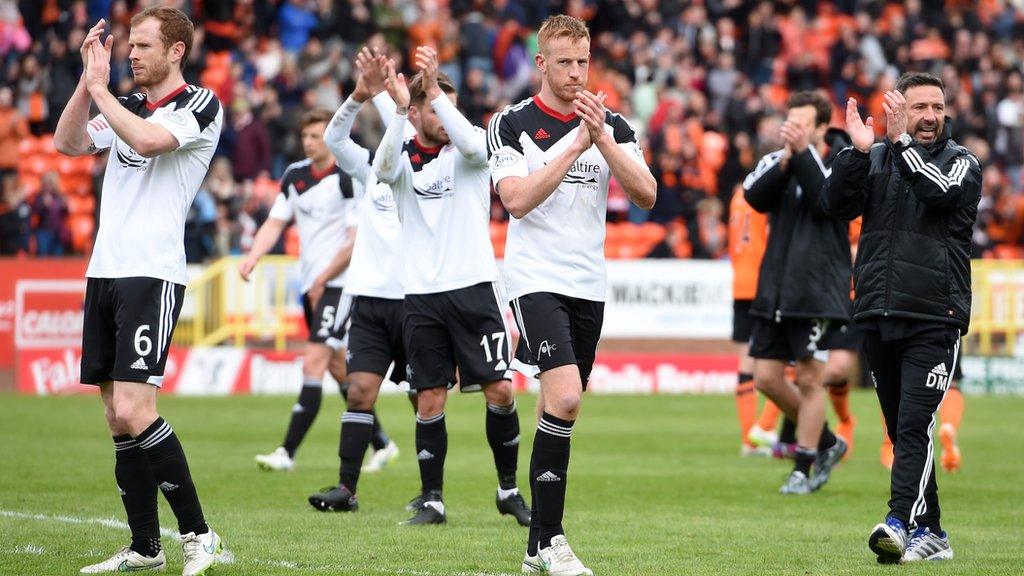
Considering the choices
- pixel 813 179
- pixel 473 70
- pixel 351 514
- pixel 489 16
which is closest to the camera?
pixel 351 514

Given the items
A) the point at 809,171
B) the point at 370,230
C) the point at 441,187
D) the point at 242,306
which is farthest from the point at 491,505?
the point at 242,306

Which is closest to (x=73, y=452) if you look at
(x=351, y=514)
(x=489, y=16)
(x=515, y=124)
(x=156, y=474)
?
(x=351, y=514)

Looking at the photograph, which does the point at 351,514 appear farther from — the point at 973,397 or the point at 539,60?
the point at 973,397

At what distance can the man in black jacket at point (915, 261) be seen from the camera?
748cm

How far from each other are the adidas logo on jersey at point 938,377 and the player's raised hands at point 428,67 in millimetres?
2947

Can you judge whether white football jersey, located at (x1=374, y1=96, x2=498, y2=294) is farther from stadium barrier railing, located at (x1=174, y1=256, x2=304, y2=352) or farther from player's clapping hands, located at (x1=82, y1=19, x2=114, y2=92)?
stadium barrier railing, located at (x1=174, y1=256, x2=304, y2=352)

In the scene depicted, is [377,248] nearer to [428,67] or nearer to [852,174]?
[428,67]

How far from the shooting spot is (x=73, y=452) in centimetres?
1269

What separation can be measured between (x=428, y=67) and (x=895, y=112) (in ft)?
7.84

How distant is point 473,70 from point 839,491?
15746mm

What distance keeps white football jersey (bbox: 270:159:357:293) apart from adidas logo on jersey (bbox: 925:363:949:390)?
217 inches

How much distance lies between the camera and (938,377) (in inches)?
299

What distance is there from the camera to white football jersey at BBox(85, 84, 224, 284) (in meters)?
6.82

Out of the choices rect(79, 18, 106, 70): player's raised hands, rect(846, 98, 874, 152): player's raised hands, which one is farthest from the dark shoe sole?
rect(79, 18, 106, 70): player's raised hands
